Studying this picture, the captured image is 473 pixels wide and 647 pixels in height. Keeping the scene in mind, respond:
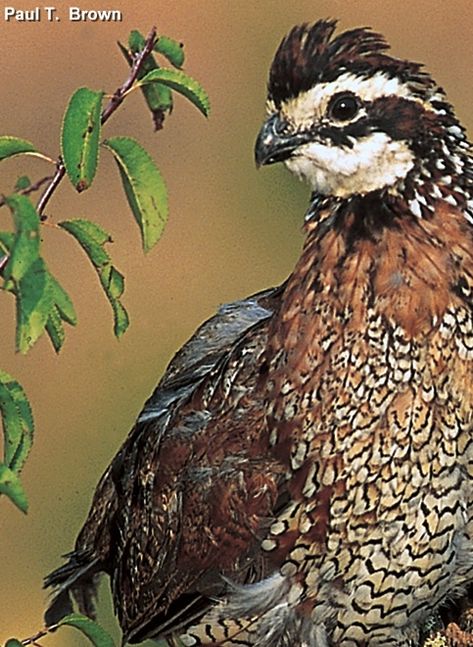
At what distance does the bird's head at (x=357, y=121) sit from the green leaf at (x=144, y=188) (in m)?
0.62

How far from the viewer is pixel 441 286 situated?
314 centimetres

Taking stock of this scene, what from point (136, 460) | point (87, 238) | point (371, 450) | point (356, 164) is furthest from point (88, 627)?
point (136, 460)

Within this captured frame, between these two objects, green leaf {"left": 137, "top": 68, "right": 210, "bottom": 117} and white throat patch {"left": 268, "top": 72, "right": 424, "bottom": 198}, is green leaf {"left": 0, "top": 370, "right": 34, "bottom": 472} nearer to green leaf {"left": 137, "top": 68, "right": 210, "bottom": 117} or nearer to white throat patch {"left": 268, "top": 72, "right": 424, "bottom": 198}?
green leaf {"left": 137, "top": 68, "right": 210, "bottom": 117}

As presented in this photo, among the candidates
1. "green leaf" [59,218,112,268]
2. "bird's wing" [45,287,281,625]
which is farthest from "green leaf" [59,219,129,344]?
"bird's wing" [45,287,281,625]

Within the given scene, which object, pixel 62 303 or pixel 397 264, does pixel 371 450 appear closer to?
Result: pixel 397 264

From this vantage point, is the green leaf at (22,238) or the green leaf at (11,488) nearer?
the green leaf at (22,238)

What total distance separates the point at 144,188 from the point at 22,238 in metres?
0.35

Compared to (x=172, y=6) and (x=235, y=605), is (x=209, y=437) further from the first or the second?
(x=172, y=6)

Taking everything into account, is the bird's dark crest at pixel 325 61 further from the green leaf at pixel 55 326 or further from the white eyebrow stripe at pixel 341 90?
the green leaf at pixel 55 326

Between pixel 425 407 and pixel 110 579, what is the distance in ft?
3.78

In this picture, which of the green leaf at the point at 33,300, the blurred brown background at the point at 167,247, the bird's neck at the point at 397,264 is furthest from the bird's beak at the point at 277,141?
the blurred brown background at the point at 167,247

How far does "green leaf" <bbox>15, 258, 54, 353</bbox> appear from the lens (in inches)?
86.6

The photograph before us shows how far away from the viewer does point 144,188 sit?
246cm

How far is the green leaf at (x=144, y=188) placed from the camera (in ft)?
8.05
